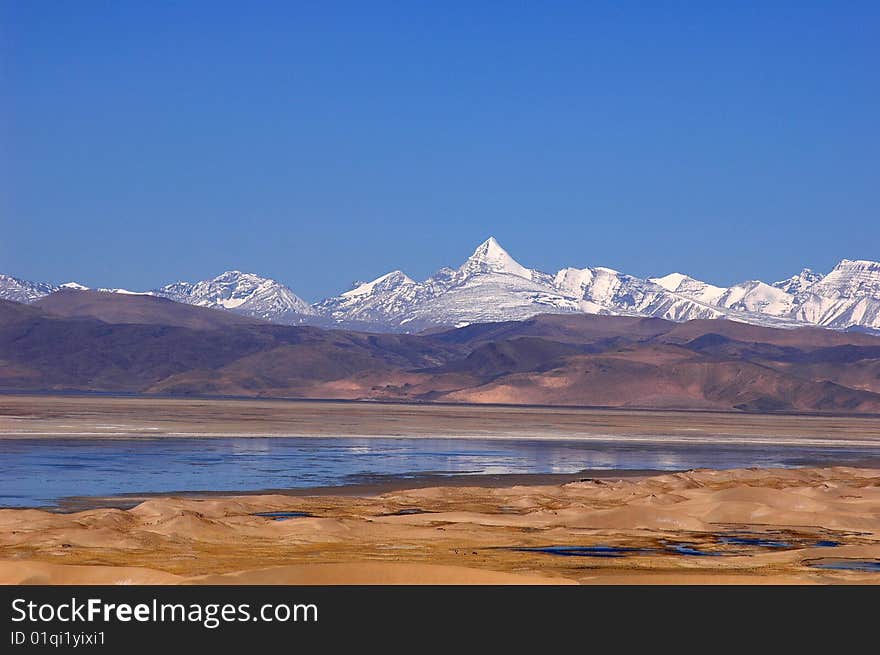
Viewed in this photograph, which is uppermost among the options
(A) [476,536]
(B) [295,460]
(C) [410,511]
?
(B) [295,460]

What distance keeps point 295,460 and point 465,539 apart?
3553 cm

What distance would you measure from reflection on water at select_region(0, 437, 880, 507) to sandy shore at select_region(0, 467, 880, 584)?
8.69m

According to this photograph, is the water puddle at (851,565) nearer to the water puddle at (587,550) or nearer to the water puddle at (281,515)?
the water puddle at (587,550)

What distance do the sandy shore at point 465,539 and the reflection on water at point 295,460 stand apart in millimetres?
8687

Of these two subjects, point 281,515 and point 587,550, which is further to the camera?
point 281,515

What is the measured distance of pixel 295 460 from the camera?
6694 centimetres

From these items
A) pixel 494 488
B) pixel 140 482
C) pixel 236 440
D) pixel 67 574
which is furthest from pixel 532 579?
pixel 236 440

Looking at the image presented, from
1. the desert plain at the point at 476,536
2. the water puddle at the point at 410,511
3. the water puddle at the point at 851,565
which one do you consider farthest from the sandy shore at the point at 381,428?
→ the water puddle at the point at 851,565

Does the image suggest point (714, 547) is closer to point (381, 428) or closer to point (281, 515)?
point (281, 515)

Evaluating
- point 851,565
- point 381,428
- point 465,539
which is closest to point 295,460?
point 465,539

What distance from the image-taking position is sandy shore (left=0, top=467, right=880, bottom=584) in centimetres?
2223

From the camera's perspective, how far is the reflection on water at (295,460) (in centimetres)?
5138

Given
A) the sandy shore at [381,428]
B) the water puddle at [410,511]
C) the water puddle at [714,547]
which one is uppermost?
the sandy shore at [381,428]
